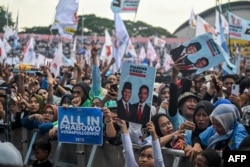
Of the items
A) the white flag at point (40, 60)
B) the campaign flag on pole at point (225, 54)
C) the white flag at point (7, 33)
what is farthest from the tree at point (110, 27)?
the campaign flag on pole at point (225, 54)

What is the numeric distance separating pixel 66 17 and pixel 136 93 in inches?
349

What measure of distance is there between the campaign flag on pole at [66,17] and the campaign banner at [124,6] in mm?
847

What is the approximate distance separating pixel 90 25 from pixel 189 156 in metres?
84.6

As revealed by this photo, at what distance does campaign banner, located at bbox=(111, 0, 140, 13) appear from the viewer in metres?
13.5

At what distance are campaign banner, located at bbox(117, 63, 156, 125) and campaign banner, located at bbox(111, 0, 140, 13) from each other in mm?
8231

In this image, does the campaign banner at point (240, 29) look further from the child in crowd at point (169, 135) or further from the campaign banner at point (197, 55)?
the child in crowd at point (169, 135)

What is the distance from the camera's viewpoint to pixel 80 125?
19.8 ft

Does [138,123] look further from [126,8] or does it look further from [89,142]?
[126,8]

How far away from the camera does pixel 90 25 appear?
8869 centimetres

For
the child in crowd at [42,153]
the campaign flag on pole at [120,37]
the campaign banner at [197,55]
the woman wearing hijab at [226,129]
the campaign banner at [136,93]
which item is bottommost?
the child in crowd at [42,153]

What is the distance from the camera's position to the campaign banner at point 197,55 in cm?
730

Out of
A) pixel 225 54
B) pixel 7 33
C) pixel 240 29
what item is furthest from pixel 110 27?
pixel 225 54

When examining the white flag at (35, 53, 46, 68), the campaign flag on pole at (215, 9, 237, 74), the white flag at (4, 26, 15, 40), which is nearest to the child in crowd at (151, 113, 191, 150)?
the campaign flag on pole at (215, 9, 237, 74)

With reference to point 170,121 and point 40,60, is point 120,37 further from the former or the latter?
point 170,121
